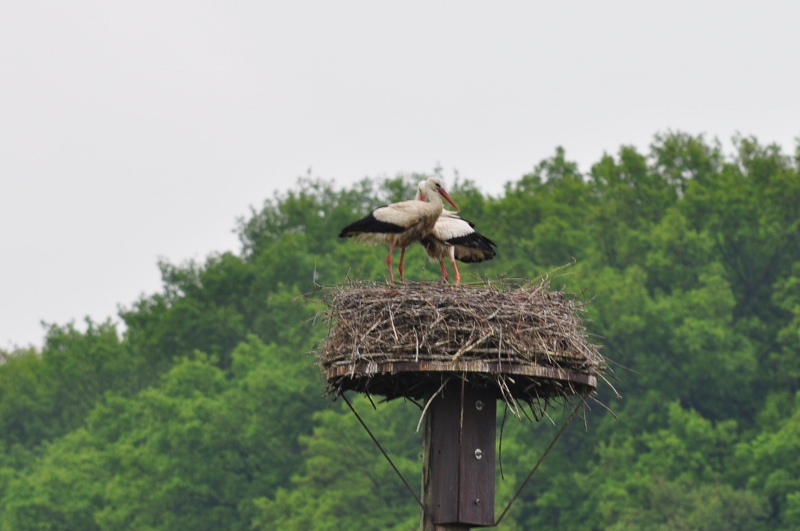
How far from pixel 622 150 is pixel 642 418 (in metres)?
11.8

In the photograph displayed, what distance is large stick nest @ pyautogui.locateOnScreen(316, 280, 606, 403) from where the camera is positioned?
9.27 m

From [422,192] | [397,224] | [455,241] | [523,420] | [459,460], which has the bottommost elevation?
[459,460]

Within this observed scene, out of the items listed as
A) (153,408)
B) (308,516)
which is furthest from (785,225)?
(153,408)

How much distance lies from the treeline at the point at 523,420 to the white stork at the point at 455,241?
24.2 metres

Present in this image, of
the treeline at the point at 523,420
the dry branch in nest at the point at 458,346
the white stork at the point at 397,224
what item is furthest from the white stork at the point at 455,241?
the treeline at the point at 523,420

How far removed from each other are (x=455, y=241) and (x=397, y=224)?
826mm

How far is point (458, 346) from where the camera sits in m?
9.73

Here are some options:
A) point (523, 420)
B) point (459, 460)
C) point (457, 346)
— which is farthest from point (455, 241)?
point (523, 420)

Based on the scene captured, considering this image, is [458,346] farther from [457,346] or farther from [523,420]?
[523,420]

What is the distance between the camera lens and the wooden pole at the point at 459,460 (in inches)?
357

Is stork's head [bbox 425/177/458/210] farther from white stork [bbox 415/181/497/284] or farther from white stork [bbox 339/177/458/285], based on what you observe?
white stork [bbox 339/177/458/285]

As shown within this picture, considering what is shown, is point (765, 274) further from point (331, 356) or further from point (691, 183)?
point (331, 356)

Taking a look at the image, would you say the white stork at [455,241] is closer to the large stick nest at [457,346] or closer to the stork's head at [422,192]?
the stork's head at [422,192]

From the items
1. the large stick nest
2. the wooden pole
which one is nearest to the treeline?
the large stick nest
